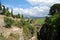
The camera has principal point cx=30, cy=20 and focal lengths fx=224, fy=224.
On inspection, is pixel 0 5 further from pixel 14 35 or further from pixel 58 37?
pixel 58 37

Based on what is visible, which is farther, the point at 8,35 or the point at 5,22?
the point at 5,22

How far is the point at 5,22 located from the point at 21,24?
365 inches

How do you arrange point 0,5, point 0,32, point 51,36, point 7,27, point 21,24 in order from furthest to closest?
point 0,5
point 21,24
point 7,27
point 51,36
point 0,32

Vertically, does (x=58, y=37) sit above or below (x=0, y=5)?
below

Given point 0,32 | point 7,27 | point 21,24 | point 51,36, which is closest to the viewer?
point 0,32

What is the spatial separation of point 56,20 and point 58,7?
16126 millimetres

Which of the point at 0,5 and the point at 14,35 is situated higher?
the point at 0,5

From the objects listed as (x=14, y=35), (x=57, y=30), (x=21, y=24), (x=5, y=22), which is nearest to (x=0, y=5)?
(x=21, y=24)

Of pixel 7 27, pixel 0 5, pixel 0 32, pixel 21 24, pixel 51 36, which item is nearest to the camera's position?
pixel 0 32

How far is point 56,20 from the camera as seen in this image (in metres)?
38.1

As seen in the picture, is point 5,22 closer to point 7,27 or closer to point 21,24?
point 7,27

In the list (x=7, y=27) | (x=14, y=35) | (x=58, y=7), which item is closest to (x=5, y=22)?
(x=7, y=27)

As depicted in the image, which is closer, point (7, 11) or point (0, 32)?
point (0, 32)

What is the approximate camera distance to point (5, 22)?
135 ft
